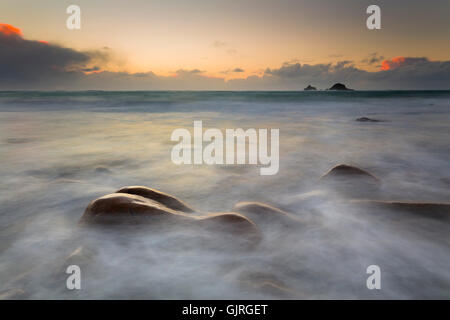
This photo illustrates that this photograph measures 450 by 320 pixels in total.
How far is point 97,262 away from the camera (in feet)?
5.72

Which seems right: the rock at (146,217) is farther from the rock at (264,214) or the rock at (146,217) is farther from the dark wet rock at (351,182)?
the dark wet rock at (351,182)

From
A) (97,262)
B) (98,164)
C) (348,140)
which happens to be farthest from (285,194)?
(348,140)

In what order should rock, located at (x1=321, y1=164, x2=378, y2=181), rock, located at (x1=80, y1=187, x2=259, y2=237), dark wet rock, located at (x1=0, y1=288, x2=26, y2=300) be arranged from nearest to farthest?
dark wet rock, located at (x1=0, y1=288, x2=26, y2=300)
rock, located at (x1=80, y1=187, x2=259, y2=237)
rock, located at (x1=321, y1=164, x2=378, y2=181)

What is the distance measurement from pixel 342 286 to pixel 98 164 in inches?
155

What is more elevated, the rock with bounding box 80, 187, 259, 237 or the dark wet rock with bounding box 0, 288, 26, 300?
the rock with bounding box 80, 187, 259, 237

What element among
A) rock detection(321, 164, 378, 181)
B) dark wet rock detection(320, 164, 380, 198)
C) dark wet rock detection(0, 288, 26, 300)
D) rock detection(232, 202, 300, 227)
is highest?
rock detection(321, 164, 378, 181)

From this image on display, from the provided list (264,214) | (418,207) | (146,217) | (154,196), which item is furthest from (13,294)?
(418,207)

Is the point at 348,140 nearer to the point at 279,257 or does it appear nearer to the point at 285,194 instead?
the point at 285,194

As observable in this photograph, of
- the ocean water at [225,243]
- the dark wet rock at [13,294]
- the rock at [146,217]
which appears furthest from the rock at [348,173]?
the dark wet rock at [13,294]

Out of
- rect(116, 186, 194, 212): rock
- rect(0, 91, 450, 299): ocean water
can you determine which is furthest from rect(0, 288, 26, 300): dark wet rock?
rect(116, 186, 194, 212): rock

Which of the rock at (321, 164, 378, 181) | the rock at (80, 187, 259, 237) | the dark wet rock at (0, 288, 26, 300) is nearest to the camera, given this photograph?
the dark wet rock at (0, 288, 26, 300)

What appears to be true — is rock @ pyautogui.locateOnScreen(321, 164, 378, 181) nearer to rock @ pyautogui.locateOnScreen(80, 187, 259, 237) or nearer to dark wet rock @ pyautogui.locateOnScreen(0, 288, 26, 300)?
rock @ pyautogui.locateOnScreen(80, 187, 259, 237)

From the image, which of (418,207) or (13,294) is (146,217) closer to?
(13,294)

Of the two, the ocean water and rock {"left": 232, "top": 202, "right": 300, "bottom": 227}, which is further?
rock {"left": 232, "top": 202, "right": 300, "bottom": 227}
